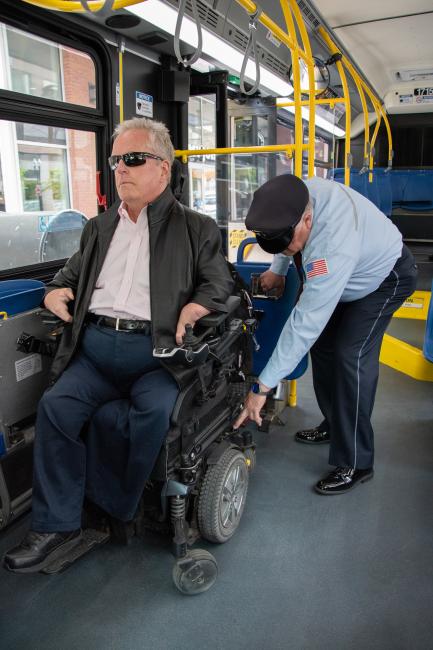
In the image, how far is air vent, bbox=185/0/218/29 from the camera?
3.01 meters

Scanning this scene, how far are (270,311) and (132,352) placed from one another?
→ 1.15 metres

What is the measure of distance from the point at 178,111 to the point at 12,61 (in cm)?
175

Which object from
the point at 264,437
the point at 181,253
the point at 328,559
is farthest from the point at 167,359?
the point at 264,437

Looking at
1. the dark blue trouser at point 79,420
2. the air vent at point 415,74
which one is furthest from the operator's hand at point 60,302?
the air vent at point 415,74

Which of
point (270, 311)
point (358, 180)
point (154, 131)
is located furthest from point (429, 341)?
point (358, 180)

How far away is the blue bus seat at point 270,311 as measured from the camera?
310 cm

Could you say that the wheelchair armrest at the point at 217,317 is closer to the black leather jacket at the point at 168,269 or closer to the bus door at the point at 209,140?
the black leather jacket at the point at 168,269

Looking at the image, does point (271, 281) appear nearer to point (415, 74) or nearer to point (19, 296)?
point (19, 296)

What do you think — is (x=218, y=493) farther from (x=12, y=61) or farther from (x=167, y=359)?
(x=12, y=61)

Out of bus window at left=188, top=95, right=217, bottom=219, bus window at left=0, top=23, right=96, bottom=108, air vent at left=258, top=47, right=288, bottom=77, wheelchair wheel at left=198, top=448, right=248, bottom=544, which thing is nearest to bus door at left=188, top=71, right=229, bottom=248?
bus window at left=188, top=95, right=217, bottom=219

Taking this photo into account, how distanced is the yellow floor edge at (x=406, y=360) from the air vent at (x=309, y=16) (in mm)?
2604

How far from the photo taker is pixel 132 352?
229cm

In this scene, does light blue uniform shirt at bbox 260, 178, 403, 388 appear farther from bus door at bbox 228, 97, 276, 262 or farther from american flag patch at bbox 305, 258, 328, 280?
bus door at bbox 228, 97, 276, 262

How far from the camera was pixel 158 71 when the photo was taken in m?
4.24
